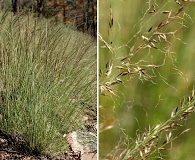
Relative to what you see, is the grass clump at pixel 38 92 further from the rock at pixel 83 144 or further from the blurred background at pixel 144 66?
the blurred background at pixel 144 66

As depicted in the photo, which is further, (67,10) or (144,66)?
(67,10)

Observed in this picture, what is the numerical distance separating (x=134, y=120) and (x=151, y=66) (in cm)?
15

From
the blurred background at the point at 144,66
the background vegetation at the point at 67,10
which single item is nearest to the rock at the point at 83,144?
the blurred background at the point at 144,66

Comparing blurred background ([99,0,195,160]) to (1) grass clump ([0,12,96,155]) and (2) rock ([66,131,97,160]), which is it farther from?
(2) rock ([66,131,97,160])

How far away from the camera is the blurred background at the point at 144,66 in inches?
39.4

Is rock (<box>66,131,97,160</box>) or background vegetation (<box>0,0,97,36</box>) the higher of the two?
background vegetation (<box>0,0,97,36</box>)

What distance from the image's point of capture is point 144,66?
103cm

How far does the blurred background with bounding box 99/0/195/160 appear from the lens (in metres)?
1.00

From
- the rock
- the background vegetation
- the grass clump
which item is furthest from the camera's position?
the background vegetation

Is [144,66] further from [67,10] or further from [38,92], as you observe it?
[67,10]

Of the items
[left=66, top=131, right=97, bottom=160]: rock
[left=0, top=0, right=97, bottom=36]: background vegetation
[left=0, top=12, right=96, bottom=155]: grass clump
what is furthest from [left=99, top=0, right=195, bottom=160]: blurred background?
[left=0, top=0, right=97, bottom=36]: background vegetation

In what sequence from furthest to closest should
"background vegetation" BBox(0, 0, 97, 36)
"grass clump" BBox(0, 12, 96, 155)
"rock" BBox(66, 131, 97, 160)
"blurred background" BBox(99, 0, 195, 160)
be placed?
1. "background vegetation" BBox(0, 0, 97, 36)
2. "rock" BBox(66, 131, 97, 160)
3. "grass clump" BBox(0, 12, 96, 155)
4. "blurred background" BBox(99, 0, 195, 160)

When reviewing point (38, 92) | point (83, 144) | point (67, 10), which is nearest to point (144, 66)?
point (38, 92)

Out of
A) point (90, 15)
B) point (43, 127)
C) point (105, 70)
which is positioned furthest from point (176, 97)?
point (90, 15)
